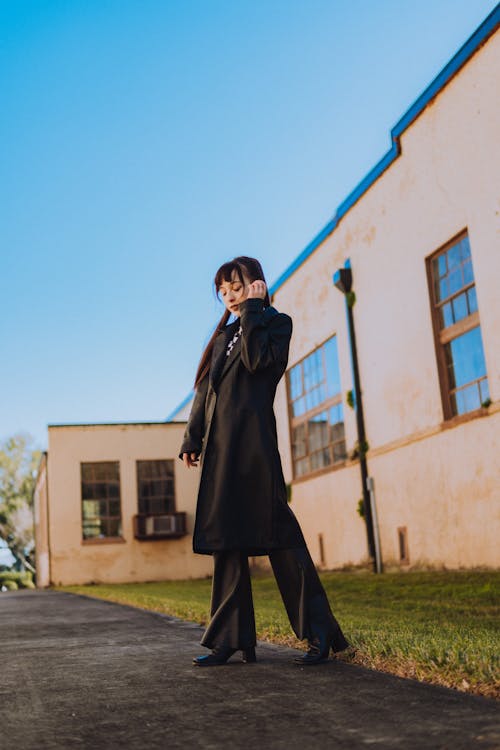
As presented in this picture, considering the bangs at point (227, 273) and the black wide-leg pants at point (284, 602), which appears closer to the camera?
the black wide-leg pants at point (284, 602)

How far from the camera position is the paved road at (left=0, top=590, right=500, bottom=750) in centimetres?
210

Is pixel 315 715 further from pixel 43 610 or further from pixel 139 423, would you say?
pixel 139 423

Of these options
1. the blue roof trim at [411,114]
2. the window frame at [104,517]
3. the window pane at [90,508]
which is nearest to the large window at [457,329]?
the blue roof trim at [411,114]

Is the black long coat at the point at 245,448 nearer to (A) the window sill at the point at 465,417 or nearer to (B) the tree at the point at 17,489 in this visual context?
(A) the window sill at the point at 465,417

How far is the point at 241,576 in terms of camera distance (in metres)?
3.47

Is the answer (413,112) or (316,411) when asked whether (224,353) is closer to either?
(413,112)

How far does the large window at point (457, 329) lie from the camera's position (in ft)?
35.6

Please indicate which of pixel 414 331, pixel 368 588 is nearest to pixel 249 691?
pixel 368 588

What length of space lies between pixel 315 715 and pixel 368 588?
27.5 ft

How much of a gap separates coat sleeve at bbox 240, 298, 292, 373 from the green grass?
121 cm

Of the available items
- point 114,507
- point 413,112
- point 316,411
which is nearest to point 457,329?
point 413,112

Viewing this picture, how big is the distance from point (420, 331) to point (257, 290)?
29.1ft

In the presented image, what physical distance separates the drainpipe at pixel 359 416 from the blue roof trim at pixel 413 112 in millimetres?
1078

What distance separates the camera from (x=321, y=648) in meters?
3.30
